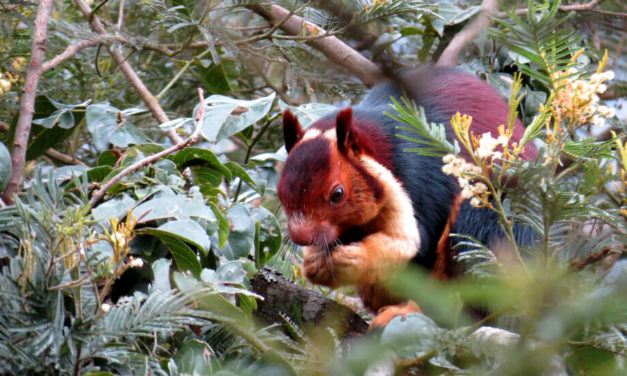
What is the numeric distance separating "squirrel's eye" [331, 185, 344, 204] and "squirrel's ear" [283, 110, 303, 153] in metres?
0.23

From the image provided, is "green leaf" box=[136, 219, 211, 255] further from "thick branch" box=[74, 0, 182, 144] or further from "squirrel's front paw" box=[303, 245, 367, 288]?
"thick branch" box=[74, 0, 182, 144]

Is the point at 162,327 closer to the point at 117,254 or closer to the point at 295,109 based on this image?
the point at 117,254

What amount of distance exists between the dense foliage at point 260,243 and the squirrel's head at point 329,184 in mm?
87

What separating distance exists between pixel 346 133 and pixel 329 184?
0.52ft

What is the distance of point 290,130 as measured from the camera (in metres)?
1.90

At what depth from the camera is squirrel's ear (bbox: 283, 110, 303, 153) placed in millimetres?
1882

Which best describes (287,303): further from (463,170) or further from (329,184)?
(463,170)

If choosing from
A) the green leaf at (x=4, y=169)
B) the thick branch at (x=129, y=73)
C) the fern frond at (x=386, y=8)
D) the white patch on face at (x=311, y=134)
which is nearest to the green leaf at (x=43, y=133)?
the thick branch at (x=129, y=73)

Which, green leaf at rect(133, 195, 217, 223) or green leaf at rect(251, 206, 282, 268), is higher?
green leaf at rect(133, 195, 217, 223)

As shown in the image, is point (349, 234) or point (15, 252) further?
point (349, 234)

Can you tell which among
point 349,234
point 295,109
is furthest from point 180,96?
point 349,234

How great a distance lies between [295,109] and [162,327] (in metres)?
1.29

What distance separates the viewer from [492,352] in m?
0.55

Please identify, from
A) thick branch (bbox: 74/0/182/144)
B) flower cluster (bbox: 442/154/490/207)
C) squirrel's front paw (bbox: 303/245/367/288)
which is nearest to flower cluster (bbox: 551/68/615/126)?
flower cluster (bbox: 442/154/490/207)
